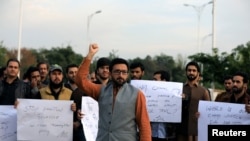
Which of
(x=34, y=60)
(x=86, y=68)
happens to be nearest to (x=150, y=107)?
(x=86, y=68)

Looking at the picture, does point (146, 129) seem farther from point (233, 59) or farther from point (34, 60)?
point (34, 60)

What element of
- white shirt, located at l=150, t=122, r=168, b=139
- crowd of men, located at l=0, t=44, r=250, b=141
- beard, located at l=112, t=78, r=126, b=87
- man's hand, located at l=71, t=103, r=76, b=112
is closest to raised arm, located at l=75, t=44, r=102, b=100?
crowd of men, located at l=0, t=44, r=250, b=141

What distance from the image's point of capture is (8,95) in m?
6.96

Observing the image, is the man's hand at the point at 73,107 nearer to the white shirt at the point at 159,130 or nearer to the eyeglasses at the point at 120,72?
the white shirt at the point at 159,130

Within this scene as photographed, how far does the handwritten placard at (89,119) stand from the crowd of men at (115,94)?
0.08 m

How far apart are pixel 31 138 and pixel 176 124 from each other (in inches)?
92.8

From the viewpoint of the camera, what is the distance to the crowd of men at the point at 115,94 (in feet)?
16.8

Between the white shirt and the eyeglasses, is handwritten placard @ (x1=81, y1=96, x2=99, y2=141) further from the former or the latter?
the eyeglasses

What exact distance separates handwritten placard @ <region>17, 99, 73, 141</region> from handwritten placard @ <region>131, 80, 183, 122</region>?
129 cm

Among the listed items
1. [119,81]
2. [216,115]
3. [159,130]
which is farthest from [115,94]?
[159,130]

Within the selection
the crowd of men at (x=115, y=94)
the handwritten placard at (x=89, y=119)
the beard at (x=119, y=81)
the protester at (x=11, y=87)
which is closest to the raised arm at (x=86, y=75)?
the crowd of men at (x=115, y=94)

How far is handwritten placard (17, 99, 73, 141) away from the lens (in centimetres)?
698

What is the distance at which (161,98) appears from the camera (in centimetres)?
770

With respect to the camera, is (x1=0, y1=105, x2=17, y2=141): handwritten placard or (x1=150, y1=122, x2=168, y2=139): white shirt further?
(x1=150, y1=122, x2=168, y2=139): white shirt
